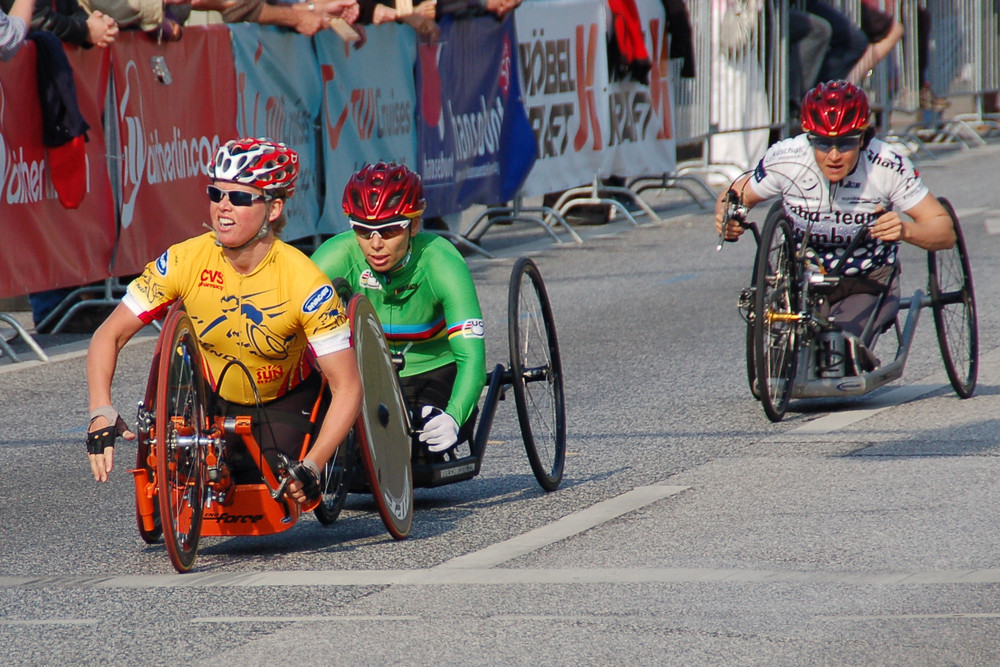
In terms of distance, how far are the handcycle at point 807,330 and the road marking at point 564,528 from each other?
52.9 inches

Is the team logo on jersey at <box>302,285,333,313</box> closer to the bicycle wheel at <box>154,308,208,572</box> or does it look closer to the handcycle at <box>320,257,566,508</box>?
the handcycle at <box>320,257,566,508</box>

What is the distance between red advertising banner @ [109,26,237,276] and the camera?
35.7 feet

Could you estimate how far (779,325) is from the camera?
26.2 ft

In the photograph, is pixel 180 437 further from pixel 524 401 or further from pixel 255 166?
pixel 524 401

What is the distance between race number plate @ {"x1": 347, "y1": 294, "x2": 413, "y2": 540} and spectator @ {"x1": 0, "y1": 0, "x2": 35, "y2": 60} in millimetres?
4821

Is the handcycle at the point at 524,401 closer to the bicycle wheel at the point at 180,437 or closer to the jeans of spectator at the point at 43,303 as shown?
the bicycle wheel at the point at 180,437

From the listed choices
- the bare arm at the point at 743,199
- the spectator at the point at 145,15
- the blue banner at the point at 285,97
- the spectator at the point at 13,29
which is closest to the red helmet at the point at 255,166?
the bare arm at the point at 743,199

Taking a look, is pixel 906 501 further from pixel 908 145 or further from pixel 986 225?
pixel 908 145

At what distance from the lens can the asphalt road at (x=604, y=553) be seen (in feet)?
15.1

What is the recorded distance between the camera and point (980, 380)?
904 centimetres

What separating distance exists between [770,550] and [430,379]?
5.21ft

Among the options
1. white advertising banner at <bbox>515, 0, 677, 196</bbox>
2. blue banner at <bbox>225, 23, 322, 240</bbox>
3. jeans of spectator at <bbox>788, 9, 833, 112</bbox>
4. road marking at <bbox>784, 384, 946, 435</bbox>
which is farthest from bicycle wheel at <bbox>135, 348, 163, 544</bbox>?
jeans of spectator at <bbox>788, 9, 833, 112</bbox>

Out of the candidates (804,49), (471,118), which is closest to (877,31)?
(804,49)

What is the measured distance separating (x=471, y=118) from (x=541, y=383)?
28.8 ft
